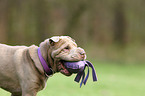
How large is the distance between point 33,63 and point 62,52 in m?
0.53

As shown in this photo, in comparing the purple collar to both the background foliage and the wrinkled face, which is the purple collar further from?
the background foliage

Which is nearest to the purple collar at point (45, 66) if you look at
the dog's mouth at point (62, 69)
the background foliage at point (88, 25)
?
the dog's mouth at point (62, 69)

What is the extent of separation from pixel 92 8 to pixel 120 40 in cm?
350

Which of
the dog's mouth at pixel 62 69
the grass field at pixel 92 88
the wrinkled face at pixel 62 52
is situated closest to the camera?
the wrinkled face at pixel 62 52

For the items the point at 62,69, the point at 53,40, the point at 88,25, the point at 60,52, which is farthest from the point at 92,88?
the point at 88,25

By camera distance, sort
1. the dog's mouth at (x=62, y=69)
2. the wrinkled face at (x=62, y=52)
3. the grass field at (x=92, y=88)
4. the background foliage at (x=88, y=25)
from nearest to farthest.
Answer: the wrinkled face at (x=62, y=52) → the dog's mouth at (x=62, y=69) → the grass field at (x=92, y=88) → the background foliage at (x=88, y=25)

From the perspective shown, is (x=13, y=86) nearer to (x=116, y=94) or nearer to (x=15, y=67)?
(x=15, y=67)

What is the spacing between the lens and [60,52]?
468 cm

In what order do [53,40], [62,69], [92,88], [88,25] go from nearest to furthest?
[53,40] < [62,69] < [92,88] < [88,25]

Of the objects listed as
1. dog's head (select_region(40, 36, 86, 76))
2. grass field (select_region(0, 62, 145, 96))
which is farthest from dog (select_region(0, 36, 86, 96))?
grass field (select_region(0, 62, 145, 96))

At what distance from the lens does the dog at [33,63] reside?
467 cm

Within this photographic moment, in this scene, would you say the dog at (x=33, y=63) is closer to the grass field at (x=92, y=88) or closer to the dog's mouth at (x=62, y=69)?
the dog's mouth at (x=62, y=69)

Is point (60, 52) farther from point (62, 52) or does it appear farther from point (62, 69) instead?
point (62, 69)

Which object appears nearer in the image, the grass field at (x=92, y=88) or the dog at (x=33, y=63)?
the dog at (x=33, y=63)
